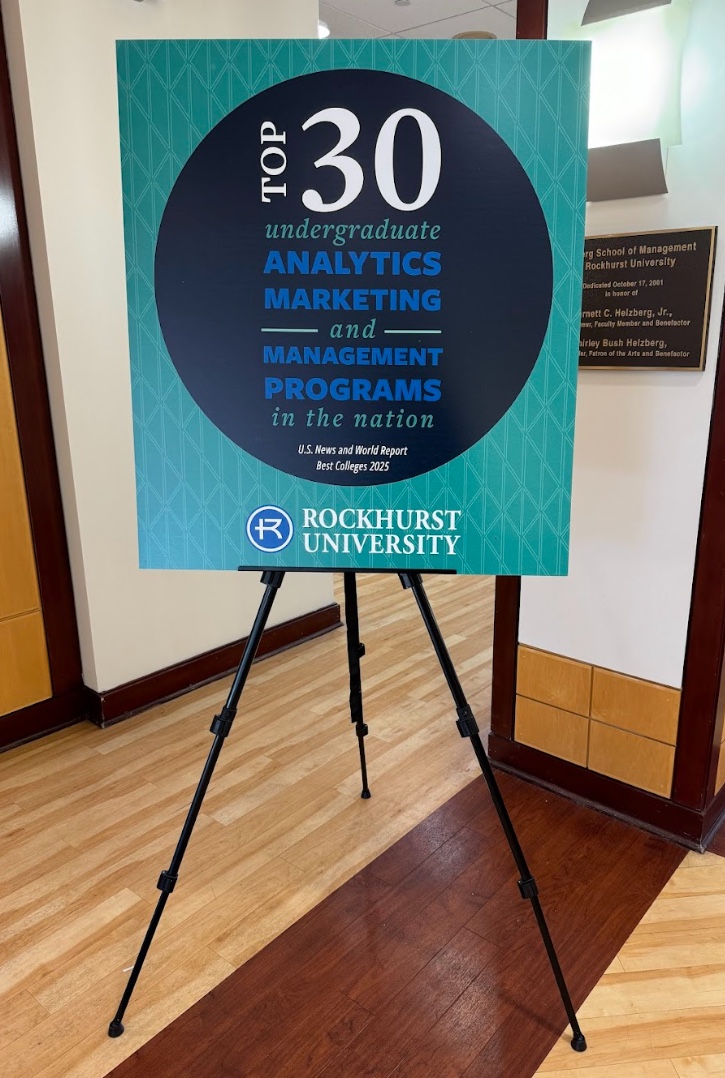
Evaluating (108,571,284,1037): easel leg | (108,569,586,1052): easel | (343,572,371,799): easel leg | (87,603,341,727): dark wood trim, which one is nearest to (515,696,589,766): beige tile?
(343,572,371,799): easel leg

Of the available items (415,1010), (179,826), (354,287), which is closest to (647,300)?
(354,287)

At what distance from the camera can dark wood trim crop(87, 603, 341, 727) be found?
277 cm

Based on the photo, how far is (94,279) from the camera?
2.54m

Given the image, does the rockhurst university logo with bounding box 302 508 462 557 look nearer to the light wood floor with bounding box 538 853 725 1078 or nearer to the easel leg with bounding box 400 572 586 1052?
the easel leg with bounding box 400 572 586 1052

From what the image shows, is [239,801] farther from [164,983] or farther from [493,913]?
[493,913]

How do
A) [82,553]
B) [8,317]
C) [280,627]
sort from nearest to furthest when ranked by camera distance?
[8,317], [82,553], [280,627]

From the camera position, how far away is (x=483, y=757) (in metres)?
1.42

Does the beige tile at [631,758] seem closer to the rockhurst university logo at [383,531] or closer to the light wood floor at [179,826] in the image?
the light wood floor at [179,826]

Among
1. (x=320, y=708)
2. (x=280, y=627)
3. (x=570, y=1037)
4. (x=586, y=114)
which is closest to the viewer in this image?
(x=586, y=114)

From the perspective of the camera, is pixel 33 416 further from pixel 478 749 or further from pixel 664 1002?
pixel 664 1002

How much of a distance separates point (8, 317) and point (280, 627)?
167 centimetres

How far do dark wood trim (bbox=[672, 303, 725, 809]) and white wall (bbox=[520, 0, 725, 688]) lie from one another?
0.08 feet

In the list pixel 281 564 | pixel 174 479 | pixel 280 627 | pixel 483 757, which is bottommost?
pixel 280 627

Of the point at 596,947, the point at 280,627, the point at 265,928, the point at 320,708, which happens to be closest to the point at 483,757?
the point at 596,947
